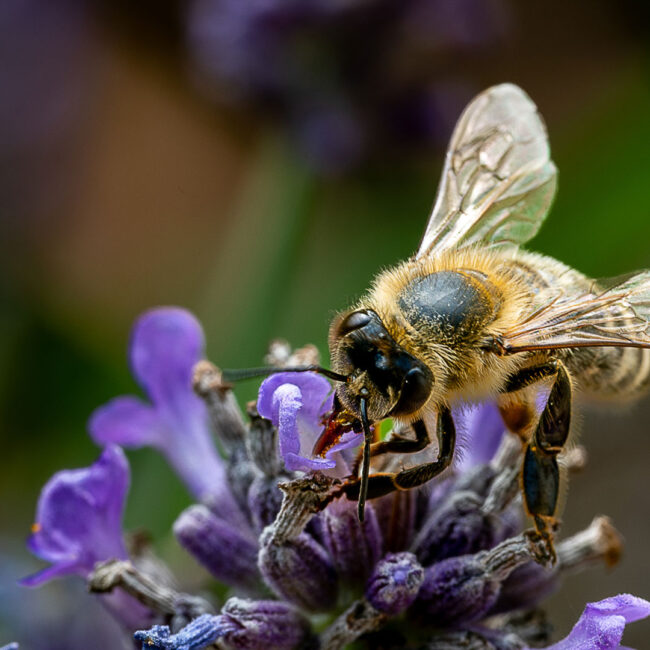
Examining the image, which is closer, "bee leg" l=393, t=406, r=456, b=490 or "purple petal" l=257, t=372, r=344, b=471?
"purple petal" l=257, t=372, r=344, b=471

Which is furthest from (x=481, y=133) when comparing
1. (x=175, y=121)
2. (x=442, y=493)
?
(x=175, y=121)

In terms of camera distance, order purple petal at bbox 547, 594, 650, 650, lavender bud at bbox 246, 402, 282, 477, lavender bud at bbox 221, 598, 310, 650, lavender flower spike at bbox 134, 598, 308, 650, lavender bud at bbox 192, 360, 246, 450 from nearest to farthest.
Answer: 1. purple petal at bbox 547, 594, 650, 650
2. lavender flower spike at bbox 134, 598, 308, 650
3. lavender bud at bbox 221, 598, 310, 650
4. lavender bud at bbox 246, 402, 282, 477
5. lavender bud at bbox 192, 360, 246, 450

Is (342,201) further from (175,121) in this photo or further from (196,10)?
(175,121)

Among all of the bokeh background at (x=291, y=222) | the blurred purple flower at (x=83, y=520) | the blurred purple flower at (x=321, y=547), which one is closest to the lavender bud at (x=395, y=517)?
the blurred purple flower at (x=321, y=547)

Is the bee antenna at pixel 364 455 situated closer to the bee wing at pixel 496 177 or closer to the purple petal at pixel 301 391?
the purple petal at pixel 301 391

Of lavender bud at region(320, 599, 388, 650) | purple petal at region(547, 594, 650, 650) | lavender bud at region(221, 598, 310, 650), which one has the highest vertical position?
lavender bud at region(221, 598, 310, 650)

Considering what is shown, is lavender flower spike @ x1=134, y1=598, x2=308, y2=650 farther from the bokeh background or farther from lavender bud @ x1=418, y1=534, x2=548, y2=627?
the bokeh background

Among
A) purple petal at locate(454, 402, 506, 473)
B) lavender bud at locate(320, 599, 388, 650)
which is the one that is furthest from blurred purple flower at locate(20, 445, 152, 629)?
purple petal at locate(454, 402, 506, 473)
